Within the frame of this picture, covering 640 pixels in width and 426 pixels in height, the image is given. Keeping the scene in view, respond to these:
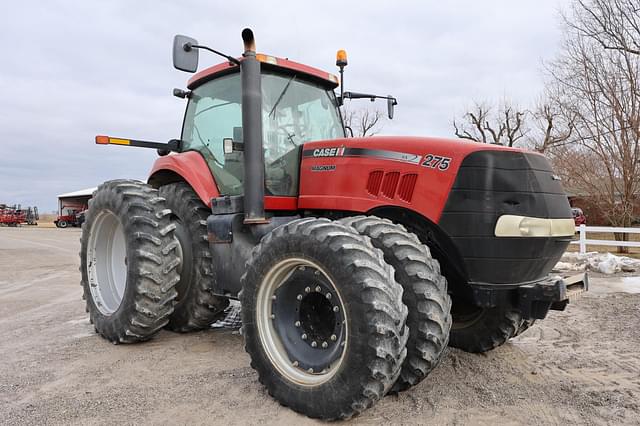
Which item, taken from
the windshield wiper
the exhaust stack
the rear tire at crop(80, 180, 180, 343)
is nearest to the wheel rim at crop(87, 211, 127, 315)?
the rear tire at crop(80, 180, 180, 343)

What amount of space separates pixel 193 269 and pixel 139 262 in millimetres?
530

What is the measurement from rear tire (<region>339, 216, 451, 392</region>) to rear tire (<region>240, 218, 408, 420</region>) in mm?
188

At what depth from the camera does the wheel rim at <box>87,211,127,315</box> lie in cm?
485

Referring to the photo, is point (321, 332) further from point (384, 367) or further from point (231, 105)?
point (231, 105)

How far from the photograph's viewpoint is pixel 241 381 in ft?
11.1

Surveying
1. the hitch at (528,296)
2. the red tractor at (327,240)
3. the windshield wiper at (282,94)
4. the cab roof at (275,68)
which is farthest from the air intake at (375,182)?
the cab roof at (275,68)

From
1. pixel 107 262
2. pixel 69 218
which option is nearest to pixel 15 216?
pixel 69 218

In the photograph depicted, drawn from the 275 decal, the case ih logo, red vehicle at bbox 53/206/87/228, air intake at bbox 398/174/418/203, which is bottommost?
red vehicle at bbox 53/206/87/228

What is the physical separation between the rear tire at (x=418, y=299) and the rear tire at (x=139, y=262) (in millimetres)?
2048

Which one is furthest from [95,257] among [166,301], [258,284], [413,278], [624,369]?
[624,369]

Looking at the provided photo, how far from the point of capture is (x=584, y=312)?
572cm

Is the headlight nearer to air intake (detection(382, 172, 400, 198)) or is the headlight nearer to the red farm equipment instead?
air intake (detection(382, 172, 400, 198))

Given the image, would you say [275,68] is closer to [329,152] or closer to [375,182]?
[329,152]

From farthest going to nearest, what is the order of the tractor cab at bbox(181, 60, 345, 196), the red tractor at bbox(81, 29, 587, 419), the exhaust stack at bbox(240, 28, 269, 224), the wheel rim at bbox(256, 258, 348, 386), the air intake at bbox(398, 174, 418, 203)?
the tractor cab at bbox(181, 60, 345, 196)
the exhaust stack at bbox(240, 28, 269, 224)
the air intake at bbox(398, 174, 418, 203)
the wheel rim at bbox(256, 258, 348, 386)
the red tractor at bbox(81, 29, 587, 419)
